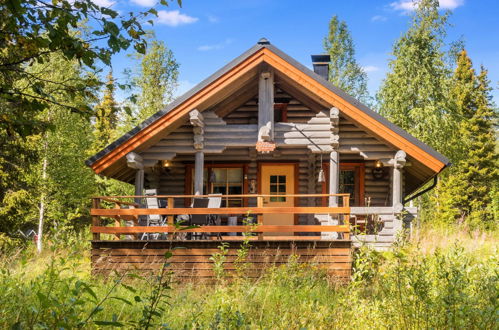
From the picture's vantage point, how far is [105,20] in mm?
3658

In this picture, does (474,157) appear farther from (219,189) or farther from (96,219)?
(96,219)

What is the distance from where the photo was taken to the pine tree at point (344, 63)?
29188 mm

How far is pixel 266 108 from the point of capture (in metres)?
12.2

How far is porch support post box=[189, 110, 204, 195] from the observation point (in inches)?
473

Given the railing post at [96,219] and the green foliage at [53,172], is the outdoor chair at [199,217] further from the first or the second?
the green foliage at [53,172]

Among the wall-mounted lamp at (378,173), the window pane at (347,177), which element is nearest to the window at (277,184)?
the window pane at (347,177)

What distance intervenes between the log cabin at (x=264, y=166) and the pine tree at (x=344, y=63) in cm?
1430

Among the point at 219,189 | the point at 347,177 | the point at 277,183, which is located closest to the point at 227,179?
the point at 219,189

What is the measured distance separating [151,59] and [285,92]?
48.8ft

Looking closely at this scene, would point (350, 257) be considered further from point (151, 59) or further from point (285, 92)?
point (151, 59)

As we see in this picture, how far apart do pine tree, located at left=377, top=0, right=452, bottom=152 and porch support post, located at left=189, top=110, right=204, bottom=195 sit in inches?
492

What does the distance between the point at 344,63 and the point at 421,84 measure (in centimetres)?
801

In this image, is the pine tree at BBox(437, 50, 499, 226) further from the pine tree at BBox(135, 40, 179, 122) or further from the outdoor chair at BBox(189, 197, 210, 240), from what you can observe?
the outdoor chair at BBox(189, 197, 210, 240)

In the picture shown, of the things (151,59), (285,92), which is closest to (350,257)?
(285,92)
